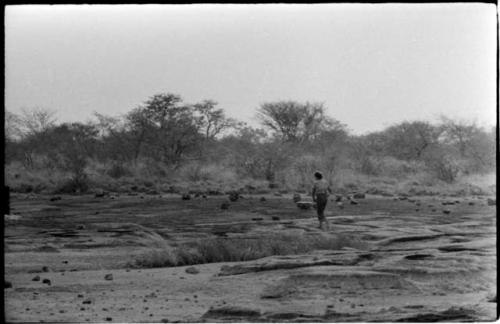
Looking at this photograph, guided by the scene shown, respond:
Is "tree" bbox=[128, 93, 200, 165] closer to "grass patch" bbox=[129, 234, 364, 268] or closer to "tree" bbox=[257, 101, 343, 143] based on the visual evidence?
"tree" bbox=[257, 101, 343, 143]

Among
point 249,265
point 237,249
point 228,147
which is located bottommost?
point 249,265

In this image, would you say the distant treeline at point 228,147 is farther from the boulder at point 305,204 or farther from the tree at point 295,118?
the boulder at point 305,204

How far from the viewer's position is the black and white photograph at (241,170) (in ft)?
31.8

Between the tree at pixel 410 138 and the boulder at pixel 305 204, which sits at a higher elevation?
the tree at pixel 410 138

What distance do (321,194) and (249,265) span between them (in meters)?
1.28

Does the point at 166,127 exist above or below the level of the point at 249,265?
above

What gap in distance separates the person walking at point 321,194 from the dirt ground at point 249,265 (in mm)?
94

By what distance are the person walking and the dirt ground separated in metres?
0.09

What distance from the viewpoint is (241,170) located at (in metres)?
10.8

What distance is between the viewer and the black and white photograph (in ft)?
31.8

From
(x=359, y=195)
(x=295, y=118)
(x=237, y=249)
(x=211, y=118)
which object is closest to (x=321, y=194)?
(x=359, y=195)

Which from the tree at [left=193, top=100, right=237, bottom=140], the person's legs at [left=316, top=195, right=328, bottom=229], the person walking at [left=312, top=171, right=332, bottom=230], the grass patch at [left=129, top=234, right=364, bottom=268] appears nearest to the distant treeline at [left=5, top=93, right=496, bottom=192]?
the tree at [left=193, top=100, right=237, bottom=140]

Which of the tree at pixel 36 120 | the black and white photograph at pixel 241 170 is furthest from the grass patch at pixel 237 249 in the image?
the tree at pixel 36 120

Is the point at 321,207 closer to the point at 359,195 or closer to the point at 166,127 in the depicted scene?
the point at 359,195
